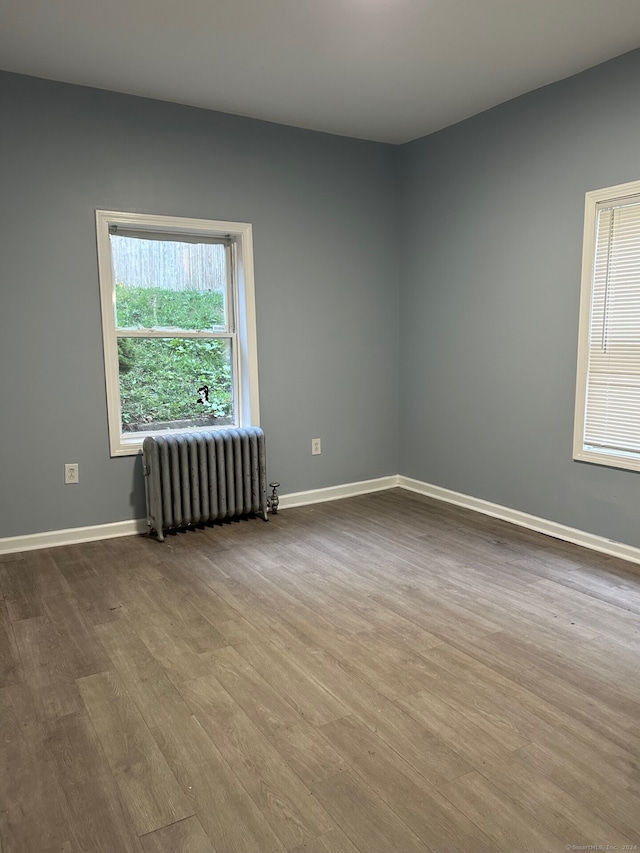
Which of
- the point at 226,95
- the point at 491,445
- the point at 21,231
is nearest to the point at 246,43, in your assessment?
the point at 226,95

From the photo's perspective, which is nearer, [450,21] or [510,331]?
[450,21]

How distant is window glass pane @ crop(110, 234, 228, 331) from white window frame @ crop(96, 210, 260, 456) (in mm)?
81

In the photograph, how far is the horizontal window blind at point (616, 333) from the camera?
10.5 ft

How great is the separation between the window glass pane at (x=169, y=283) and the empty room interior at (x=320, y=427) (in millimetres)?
19

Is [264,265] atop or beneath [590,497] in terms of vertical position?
atop

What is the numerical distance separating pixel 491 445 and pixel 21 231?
3149mm

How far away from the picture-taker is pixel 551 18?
2.73 meters

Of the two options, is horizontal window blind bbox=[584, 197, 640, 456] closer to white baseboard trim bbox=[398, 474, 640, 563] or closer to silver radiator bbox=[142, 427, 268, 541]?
white baseboard trim bbox=[398, 474, 640, 563]

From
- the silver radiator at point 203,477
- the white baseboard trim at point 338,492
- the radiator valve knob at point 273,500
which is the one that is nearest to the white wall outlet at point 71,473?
the silver radiator at point 203,477

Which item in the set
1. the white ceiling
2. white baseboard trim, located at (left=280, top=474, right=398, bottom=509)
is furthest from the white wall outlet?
the white ceiling

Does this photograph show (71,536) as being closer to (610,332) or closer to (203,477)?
(203,477)

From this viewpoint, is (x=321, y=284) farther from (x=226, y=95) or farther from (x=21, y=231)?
(x=21, y=231)

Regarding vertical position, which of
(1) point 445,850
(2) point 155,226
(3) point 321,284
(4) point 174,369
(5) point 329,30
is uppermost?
(5) point 329,30

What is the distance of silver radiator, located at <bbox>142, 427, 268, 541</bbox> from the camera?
12.2 feet
